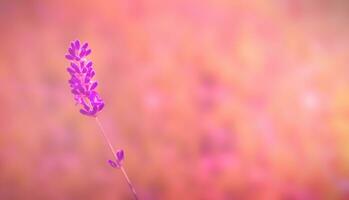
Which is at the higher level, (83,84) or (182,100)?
(182,100)

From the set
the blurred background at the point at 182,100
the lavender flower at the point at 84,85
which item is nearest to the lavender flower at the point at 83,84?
the lavender flower at the point at 84,85

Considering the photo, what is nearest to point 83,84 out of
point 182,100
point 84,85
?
point 84,85

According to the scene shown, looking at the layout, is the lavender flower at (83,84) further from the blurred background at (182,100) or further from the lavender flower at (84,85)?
the blurred background at (182,100)

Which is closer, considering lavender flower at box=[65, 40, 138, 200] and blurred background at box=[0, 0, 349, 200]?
lavender flower at box=[65, 40, 138, 200]

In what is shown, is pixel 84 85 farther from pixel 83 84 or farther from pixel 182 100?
pixel 182 100

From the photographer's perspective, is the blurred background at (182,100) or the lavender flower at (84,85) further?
the blurred background at (182,100)

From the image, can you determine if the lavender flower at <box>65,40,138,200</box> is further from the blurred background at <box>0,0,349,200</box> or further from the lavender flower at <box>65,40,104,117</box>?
the blurred background at <box>0,0,349,200</box>

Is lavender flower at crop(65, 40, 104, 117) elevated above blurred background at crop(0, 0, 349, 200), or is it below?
below

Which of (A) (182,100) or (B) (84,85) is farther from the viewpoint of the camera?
(A) (182,100)

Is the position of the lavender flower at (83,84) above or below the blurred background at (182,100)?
below

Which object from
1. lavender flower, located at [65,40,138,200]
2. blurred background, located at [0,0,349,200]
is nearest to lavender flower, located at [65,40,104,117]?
lavender flower, located at [65,40,138,200]
